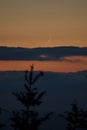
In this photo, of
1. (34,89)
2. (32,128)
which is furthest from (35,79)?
(32,128)

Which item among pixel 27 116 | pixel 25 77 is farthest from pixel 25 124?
Answer: pixel 25 77

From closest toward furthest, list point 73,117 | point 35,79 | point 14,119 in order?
point 35,79 < point 14,119 < point 73,117

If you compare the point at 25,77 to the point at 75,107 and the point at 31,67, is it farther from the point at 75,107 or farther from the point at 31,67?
the point at 75,107

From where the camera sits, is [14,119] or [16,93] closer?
[16,93]

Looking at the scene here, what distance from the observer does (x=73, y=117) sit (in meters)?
45.8

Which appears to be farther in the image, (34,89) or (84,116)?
(84,116)

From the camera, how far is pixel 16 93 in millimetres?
32281

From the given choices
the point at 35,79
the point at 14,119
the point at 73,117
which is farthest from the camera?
the point at 73,117

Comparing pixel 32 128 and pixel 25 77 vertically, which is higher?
pixel 25 77

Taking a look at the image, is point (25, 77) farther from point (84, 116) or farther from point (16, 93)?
point (84, 116)

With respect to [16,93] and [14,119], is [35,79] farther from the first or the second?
[14,119]

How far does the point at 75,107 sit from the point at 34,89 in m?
14.0

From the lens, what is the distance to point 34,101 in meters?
32.0

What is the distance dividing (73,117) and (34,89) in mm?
14046
